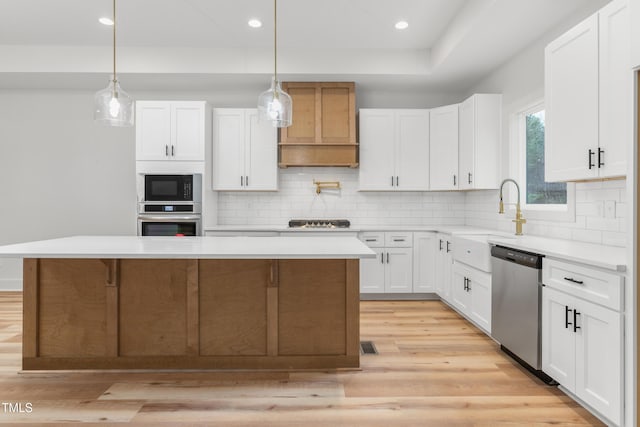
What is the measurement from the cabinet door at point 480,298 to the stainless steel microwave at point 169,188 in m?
3.05

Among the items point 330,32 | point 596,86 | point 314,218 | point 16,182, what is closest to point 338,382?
point 596,86

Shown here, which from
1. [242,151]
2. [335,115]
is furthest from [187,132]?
[335,115]

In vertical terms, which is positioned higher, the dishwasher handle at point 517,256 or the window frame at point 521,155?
the window frame at point 521,155

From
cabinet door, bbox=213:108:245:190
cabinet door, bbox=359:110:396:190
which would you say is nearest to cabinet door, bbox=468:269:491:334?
cabinet door, bbox=359:110:396:190

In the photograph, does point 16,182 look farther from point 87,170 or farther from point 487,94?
point 487,94

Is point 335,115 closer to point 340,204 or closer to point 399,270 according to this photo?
point 340,204

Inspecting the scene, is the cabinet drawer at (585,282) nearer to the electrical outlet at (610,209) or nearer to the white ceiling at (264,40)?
the electrical outlet at (610,209)

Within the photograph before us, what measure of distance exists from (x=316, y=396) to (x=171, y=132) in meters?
3.49

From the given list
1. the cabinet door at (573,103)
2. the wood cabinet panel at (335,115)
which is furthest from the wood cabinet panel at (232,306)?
the wood cabinet panel at (335,115)

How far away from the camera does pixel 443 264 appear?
4676 millimetres

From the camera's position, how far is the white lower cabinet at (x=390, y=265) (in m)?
4.91

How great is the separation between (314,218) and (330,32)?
2.28 meters

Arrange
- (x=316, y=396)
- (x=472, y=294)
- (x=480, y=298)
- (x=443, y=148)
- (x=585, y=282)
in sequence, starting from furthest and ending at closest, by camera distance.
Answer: (x=443, y=148)
(x=472, y=294)
(x=480, y=298)
(x=316, y=396)
(x=585, y=282)

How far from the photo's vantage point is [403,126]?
512 centimetres
